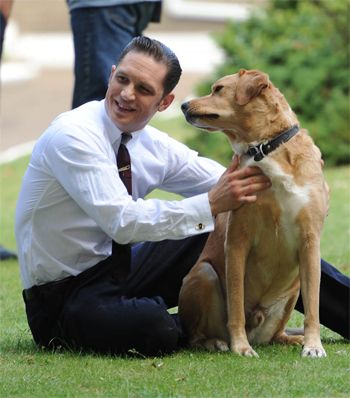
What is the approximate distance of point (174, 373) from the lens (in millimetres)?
4383

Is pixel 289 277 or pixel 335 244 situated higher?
pixel 289 277

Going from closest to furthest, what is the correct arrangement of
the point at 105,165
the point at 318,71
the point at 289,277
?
the point at 105,165 < the point at 289,277 < the point at 318,71

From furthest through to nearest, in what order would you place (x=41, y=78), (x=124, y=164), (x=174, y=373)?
(x=41, y=78) → (x=124, y=164) → (x=174, y=373)

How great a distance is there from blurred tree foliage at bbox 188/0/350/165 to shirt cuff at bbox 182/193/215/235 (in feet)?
23.8

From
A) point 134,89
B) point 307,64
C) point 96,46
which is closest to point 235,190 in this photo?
point 134,89

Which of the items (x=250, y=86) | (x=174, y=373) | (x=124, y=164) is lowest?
(x=174, y=373)

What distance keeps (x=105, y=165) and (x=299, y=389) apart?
127 centimetres

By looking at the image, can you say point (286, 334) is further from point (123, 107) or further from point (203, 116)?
point (123, 107)

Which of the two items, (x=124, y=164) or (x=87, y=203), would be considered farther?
(x=124, y=164)

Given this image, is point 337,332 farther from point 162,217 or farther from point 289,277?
point 162,217

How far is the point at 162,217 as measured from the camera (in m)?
4.61

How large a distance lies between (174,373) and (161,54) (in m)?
1.42

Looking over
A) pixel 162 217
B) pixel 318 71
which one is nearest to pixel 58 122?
pixel 162 217

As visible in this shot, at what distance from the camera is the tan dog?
4.75m
